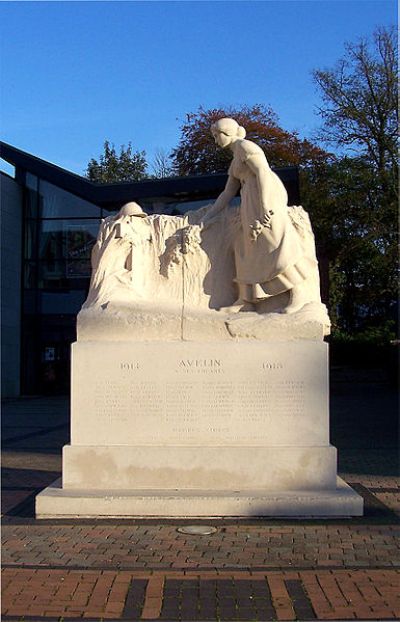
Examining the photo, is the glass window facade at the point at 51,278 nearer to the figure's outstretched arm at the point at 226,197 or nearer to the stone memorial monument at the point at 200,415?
the figure's outstretched arm at the point at 226,197

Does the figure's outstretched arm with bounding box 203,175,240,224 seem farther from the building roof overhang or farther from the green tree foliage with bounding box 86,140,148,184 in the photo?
the green tree foliage with bounding box 86,140,148,184

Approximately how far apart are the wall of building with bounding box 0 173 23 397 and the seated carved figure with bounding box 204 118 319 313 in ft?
66.4

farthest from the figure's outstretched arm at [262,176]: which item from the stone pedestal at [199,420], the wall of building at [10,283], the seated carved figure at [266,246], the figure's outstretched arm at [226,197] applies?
the wall of building at [10,283]

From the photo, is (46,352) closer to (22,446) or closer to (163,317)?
(22,446)

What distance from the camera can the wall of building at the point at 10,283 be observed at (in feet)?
92.3

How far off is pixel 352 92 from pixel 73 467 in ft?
74.9

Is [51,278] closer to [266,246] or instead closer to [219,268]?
[219,268]

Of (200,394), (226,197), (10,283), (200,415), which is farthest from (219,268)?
(10,283)

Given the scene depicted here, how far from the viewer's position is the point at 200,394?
25.8 feet

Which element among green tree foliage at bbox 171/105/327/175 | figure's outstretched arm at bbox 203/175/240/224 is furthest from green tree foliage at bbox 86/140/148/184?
figure's outstretched arm at bbox 203/175/240/224

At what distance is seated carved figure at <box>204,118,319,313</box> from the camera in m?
8.23

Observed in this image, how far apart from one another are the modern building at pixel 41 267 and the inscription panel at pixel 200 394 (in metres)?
19.8

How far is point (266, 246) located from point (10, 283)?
71.2ft

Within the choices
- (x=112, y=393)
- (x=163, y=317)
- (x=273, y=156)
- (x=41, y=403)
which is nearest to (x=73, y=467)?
(x=112, y=393)
